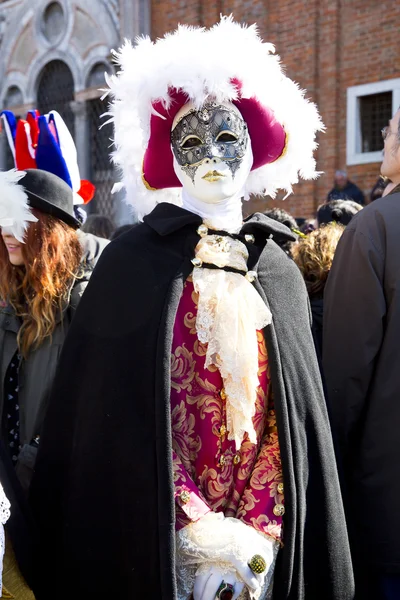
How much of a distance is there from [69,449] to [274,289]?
829mm

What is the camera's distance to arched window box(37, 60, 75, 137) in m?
12.5

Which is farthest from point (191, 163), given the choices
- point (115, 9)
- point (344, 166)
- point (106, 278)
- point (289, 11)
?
point (115, 9)

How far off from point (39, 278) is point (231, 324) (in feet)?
3.28

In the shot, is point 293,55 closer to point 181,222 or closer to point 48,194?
point 48,194

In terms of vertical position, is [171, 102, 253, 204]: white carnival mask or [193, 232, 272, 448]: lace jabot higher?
[171, 102, 253, 204]: white carnival mask

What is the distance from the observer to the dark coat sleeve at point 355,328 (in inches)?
97.3

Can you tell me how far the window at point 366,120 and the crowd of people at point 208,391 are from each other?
7108 mm

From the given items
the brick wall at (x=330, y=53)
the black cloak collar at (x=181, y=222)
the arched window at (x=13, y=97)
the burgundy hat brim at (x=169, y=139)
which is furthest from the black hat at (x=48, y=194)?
the arched window at (x=13, y=97)

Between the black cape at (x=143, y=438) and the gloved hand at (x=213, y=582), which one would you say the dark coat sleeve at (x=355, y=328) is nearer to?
the black cape at (x=143, y=438)

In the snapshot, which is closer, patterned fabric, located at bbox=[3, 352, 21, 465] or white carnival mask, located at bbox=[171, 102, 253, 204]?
white carnival mask, located at bbox=[171, 102, 253, 204]

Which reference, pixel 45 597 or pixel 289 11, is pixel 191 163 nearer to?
pixel 45 597

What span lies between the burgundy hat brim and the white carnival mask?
7 cm

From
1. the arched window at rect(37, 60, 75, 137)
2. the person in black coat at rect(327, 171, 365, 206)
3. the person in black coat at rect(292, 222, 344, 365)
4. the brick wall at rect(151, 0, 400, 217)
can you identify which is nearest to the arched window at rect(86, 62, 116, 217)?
the arched window at rect(37, 60, 75, 137)

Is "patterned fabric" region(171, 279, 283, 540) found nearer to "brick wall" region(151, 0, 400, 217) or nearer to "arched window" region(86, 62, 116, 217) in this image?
"brick wall" region(151, 0, 400, 217)
